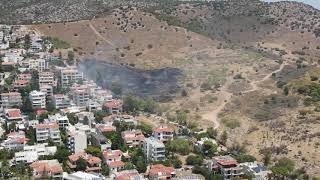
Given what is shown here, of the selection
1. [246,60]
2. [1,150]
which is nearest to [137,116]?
[1,150]

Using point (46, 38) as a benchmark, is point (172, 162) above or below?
below

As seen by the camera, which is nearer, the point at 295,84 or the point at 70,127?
the point at 70,127

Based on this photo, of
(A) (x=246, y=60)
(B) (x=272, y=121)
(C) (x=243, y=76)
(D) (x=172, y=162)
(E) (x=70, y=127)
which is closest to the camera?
(D) (x=172, y=162)

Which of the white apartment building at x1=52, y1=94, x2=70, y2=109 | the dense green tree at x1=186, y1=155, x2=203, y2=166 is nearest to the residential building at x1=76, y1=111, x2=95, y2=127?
the white apartment building at x1=52, y1=94, x2=70, y2=109

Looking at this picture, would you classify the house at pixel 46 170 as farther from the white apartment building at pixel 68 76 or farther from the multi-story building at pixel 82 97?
the white apartment building at pixel 68 76

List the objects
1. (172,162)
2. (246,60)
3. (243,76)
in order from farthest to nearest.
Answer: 1. (246,60)
2. (243,76)
3. (172,162)

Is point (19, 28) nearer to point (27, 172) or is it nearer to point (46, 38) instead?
point (46, 38)

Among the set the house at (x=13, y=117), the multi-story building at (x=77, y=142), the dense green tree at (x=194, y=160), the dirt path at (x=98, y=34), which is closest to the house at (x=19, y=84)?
the house at (x=13, y=117)
